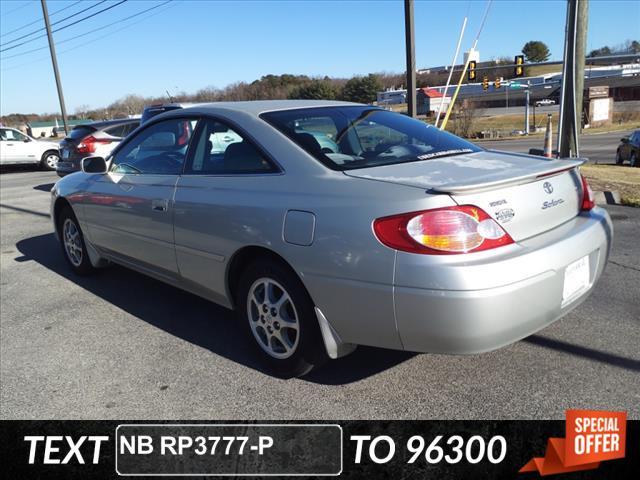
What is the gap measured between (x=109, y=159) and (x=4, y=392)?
2214 mm

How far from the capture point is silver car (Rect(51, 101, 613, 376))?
8.19 ft

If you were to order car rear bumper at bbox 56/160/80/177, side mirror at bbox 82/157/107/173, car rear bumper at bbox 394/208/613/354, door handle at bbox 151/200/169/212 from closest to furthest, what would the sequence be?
car rear bumper at bbox 394/208/613/354 → door handle at bbox 151/200/169/212 → side mirror at bbox 82/157/107/173 → car rear bumper at bbox 56/160/80/177

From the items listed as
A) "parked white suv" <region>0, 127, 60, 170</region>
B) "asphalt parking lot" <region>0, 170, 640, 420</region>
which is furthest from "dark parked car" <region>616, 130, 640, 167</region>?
"parked white suv" <region>0, 127, 60, 170</region>

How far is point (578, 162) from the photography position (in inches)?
131

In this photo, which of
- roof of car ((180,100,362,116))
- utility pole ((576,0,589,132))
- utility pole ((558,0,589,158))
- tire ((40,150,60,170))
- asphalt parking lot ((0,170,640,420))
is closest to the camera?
asphalt parking lot ((0,170,640,420))

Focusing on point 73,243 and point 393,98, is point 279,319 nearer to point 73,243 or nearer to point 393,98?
point 73,243

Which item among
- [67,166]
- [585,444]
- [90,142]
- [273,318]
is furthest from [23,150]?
[585,444]

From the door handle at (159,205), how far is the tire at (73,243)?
1.67 metres

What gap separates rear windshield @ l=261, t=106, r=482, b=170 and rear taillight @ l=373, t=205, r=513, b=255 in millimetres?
633

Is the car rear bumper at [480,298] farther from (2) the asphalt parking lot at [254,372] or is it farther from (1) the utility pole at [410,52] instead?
(1) the utility pole at [410,52]

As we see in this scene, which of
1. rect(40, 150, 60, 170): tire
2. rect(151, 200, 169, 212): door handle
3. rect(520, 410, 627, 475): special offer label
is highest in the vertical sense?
rect(151, 200, 169, 212): door handle

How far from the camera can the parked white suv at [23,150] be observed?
18094mm

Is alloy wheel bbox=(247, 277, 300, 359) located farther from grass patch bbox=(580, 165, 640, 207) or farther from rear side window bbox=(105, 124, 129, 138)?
rear side window bbox=(105, 124, 129, 138)

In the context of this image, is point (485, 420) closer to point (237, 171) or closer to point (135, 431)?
point (135, 431)
